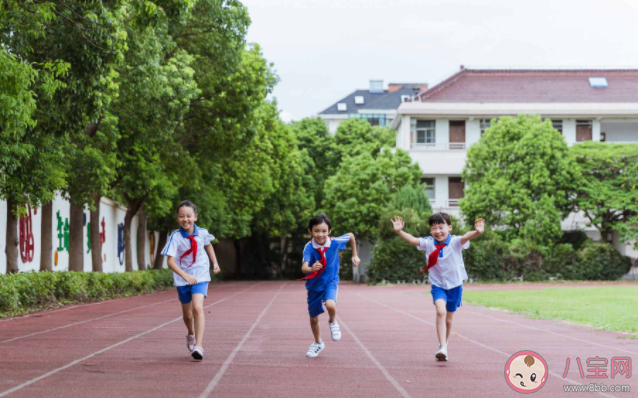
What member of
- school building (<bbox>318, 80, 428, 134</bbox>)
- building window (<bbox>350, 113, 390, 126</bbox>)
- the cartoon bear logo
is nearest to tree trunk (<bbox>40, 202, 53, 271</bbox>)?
the cartoon bear logo

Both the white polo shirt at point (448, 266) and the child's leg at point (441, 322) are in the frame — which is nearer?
the child's leg at point (441, 322)

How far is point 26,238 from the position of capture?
21406 millimetres

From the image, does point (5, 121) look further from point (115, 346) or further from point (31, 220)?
point (31, 220)

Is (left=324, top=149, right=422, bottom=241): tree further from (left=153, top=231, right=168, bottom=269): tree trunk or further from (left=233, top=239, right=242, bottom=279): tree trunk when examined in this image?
(left=233, top=239, right=242, bottom=279): tree trunk

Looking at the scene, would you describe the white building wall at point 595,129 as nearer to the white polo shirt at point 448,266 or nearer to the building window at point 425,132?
the building window at point 425,132

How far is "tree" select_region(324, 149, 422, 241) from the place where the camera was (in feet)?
146

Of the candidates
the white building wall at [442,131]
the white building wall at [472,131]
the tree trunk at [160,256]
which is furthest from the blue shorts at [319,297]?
the white building wall at [472,131]

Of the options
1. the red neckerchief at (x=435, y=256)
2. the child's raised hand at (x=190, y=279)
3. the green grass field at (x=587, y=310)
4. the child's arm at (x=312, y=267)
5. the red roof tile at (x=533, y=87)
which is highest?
the red roof tile at (x=533, y=87)

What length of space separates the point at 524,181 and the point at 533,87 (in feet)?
41.4

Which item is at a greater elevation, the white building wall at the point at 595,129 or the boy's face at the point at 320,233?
the white building wall at the point at 595,129

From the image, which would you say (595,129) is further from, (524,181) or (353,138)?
(353,138)

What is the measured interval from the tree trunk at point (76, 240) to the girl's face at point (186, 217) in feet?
49.7

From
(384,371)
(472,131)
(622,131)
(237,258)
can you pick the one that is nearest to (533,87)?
(472,131)

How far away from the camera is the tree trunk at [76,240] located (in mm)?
22891
